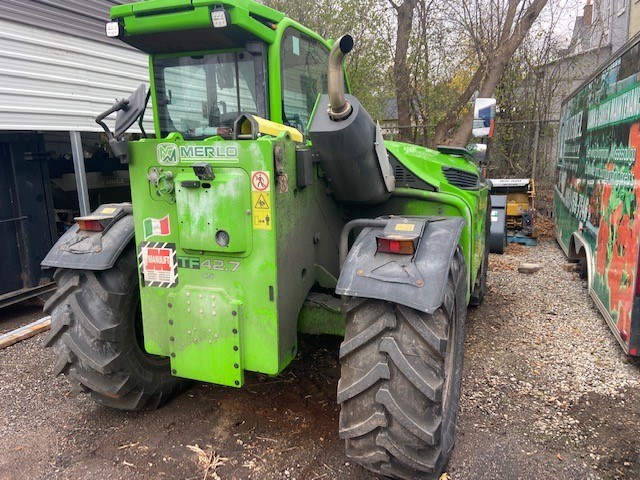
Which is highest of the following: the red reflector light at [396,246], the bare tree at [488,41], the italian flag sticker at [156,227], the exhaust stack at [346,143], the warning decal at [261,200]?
the bare tree at [488,41]

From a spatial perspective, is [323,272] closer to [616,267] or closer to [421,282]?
[421,282]

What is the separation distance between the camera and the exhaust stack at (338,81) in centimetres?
227

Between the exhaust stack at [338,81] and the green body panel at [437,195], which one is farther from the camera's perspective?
the green body panel at [437,195]

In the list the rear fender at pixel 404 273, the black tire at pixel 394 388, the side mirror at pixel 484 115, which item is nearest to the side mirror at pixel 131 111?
the rear fender at pixel 404 273

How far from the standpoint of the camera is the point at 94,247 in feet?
10.2

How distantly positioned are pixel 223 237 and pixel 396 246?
0.91 metres

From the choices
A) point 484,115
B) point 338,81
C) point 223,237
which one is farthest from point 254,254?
point 484,115

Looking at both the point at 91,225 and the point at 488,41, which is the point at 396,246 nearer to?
the point at 91,225

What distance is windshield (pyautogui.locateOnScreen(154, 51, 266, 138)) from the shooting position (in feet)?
9.82

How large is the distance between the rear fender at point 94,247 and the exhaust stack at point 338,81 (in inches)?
62.6

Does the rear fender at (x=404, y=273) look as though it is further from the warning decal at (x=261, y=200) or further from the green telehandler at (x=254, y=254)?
the warning decal at (x=261, y=200)

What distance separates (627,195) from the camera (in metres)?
4.26

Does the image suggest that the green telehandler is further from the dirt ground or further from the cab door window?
the dirt ground

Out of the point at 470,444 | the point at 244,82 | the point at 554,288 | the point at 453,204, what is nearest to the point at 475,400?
the point at 470,444
